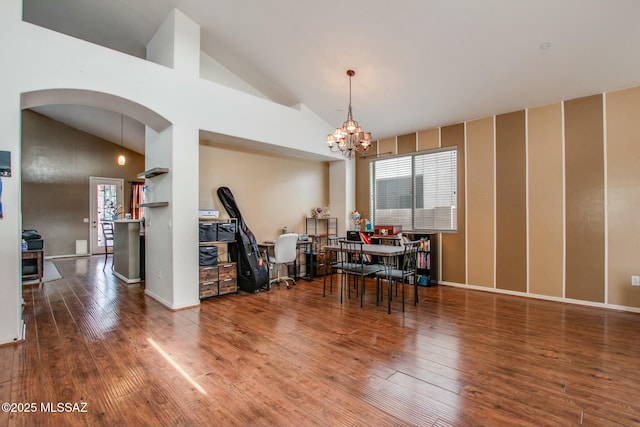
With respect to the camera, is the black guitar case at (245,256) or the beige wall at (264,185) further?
the beige wall at (264,185)

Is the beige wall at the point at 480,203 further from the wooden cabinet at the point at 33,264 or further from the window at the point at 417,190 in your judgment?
the wooden cabinet at the point at 33,264

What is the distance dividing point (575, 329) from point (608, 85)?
3.19 meters

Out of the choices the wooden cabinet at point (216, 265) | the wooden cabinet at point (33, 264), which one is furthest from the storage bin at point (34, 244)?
the wooden cabinet at point (216, 265)

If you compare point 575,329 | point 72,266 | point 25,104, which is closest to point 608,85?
point 575,329

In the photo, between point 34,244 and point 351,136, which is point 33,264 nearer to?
point 34,244

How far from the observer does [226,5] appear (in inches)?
154

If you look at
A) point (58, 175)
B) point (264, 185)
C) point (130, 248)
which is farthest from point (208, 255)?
point (58, 175)

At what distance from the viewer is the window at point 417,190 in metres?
5.55

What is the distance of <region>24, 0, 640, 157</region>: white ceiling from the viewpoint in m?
3.27

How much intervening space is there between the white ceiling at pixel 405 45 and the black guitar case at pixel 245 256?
2.25 meters

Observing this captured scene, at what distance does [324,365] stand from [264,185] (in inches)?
153

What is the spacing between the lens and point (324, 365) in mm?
2498

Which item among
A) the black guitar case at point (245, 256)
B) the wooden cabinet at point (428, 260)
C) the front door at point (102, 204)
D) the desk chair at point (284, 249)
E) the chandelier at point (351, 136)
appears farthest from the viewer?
the front door at point (102, 204)

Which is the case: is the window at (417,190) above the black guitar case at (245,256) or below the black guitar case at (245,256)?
above
